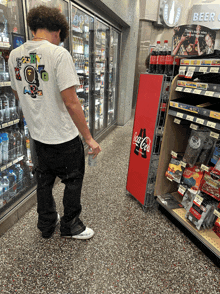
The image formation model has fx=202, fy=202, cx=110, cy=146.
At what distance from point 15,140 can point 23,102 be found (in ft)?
2.78

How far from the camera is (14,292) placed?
148 centimetres

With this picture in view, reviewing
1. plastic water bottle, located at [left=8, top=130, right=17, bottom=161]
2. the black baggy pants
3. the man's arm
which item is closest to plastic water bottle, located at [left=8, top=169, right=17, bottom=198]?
plastic water bottle, located at [left=8, top=130, right=17, bottom=161]

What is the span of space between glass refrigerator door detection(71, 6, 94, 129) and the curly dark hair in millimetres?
1735

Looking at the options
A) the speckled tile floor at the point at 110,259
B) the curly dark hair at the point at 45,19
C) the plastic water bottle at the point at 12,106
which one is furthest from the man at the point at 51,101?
the plastic water bottle at the point at 12,106

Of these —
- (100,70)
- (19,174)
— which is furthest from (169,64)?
(100,70)

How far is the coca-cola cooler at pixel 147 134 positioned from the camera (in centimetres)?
208

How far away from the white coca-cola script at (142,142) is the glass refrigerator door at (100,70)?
7.07 feet

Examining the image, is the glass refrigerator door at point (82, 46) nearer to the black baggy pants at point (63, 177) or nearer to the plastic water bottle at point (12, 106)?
the plastic water bottle at point (12, 106)

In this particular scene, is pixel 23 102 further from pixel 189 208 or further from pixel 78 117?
pixel 189 208

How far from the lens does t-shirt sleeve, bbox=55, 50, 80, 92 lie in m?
1.31

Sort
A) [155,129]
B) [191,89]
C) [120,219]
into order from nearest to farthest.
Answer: [191,89], [155,129], [120,219]

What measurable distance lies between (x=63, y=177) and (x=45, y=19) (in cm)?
117

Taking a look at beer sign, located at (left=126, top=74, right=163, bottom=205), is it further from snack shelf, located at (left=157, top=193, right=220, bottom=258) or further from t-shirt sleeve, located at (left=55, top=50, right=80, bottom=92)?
t-shirt sleeve, located at (left=55, top=50, right=80, bottom=92)

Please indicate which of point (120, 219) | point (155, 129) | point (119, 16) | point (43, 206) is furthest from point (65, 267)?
point (119, 16)
